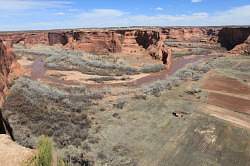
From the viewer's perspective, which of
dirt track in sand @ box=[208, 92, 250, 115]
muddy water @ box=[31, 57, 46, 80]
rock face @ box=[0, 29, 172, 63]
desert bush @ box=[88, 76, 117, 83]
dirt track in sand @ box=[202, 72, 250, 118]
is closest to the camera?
dirt track in sand @ box=[208, 92, 250, 115]

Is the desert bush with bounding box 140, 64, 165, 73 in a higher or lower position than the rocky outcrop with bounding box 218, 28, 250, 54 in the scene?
lower

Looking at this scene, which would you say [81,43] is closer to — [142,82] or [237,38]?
[142,82]

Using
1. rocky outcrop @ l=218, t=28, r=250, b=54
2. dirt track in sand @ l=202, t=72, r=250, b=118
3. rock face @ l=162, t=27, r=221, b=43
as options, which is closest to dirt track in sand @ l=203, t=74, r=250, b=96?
dirt track in sand @ l=202, t=72, r=250, b=118

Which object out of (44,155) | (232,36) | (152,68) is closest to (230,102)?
(152,68)

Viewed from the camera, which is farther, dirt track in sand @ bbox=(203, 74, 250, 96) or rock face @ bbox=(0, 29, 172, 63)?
rock face @ bbox=(0, 29, 172, 63)

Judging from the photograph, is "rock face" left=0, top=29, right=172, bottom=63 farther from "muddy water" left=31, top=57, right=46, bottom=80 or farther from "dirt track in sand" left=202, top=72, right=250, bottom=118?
"dirt track in sand" left=202, top=72, right=250, bottom=118

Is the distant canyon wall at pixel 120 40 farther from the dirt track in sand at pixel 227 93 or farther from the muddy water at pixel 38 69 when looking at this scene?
the dirt track in sand at pixel 227 93

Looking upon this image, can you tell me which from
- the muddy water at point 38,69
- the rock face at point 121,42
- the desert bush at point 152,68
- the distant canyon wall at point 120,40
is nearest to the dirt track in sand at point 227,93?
the desert bush at point 152,68

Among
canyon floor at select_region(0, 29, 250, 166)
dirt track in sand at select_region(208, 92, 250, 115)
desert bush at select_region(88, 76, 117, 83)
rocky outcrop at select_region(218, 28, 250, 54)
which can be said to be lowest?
desert bush at select_region(88, 76, 117, 83)

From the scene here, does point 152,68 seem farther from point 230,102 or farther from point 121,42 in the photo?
point 230,102
